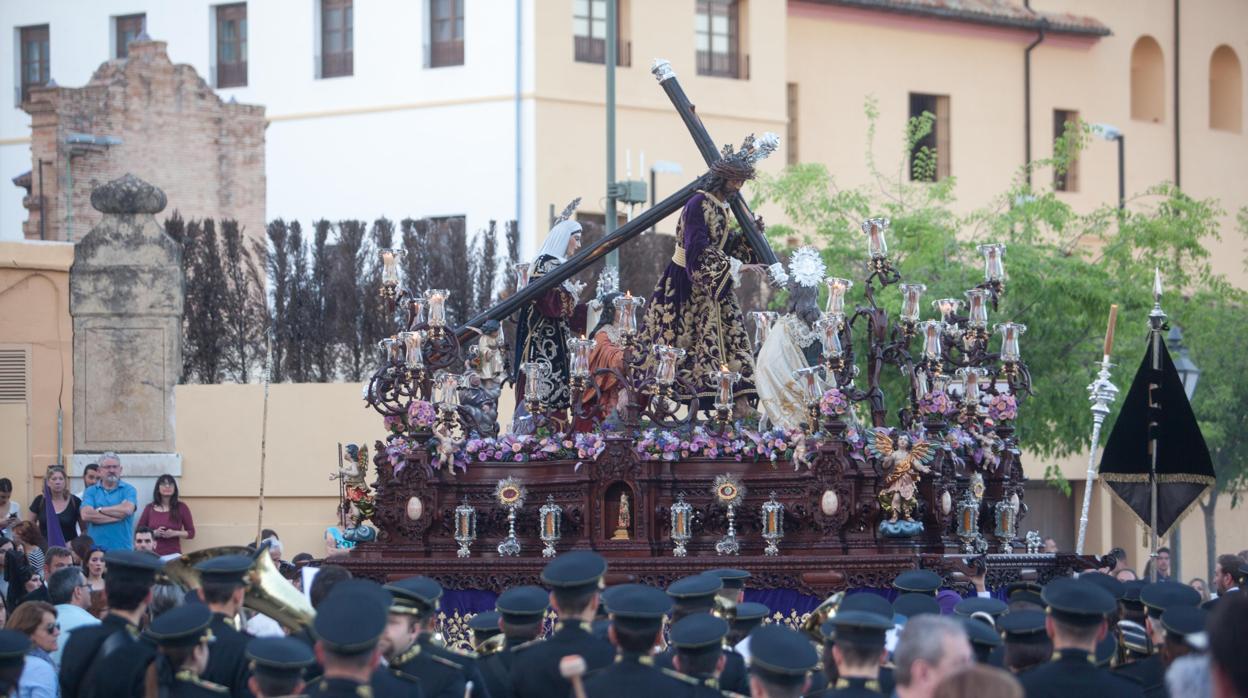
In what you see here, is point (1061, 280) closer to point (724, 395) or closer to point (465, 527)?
point (724, 395)

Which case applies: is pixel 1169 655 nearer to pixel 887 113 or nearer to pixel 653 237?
pixel 653 237

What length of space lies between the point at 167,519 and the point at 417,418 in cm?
385

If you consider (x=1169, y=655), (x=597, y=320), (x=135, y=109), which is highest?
(x=135, y=109)

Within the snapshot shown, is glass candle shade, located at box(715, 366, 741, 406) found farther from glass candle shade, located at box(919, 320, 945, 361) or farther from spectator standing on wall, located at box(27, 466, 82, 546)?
spectator standing on wall, located at box(27, 466, 82, 546)

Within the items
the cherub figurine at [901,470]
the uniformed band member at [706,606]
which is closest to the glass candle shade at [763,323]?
the cherub figurine at [901,470]

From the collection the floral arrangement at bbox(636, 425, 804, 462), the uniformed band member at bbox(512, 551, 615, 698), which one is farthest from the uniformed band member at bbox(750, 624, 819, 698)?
the floral arrangement at bbox(636, 425, 804, 462)

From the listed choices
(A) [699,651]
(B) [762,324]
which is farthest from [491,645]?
(B) [762,324]

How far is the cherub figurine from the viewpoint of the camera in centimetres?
1502

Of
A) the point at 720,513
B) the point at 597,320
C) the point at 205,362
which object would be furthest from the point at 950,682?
the point at 205,362

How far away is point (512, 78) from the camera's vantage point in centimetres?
3628

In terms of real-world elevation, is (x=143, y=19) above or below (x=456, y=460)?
above

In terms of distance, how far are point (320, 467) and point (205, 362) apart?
3.55 metres

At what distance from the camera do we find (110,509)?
1822cm

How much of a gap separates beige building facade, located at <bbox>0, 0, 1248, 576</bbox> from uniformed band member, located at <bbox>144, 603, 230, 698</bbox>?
23446 mm
